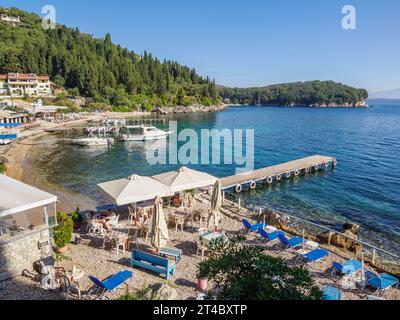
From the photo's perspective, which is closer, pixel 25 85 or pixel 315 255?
pixel 315 255

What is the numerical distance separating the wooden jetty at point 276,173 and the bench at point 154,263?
13.9 meters

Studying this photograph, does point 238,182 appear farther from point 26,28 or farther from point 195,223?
point 26,28

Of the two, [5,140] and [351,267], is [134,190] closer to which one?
[351,267]

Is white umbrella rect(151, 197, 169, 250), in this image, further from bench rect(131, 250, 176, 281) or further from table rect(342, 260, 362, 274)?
table rect(342, 260, 362, 274)

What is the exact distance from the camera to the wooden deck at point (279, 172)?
25.6 meters

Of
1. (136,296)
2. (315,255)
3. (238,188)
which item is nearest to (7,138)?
(238,188)

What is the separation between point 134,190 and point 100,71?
103 metres

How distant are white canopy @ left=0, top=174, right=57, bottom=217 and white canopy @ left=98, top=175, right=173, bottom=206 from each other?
8.76 ft

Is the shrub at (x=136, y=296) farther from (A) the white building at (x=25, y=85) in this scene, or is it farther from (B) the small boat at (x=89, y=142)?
(A) the white building at (x=25, y=85)

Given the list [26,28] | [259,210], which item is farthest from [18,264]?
[26,28]

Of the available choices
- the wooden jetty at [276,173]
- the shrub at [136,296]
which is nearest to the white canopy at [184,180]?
the shrub at [136,296]

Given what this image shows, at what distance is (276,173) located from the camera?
95.5ft
